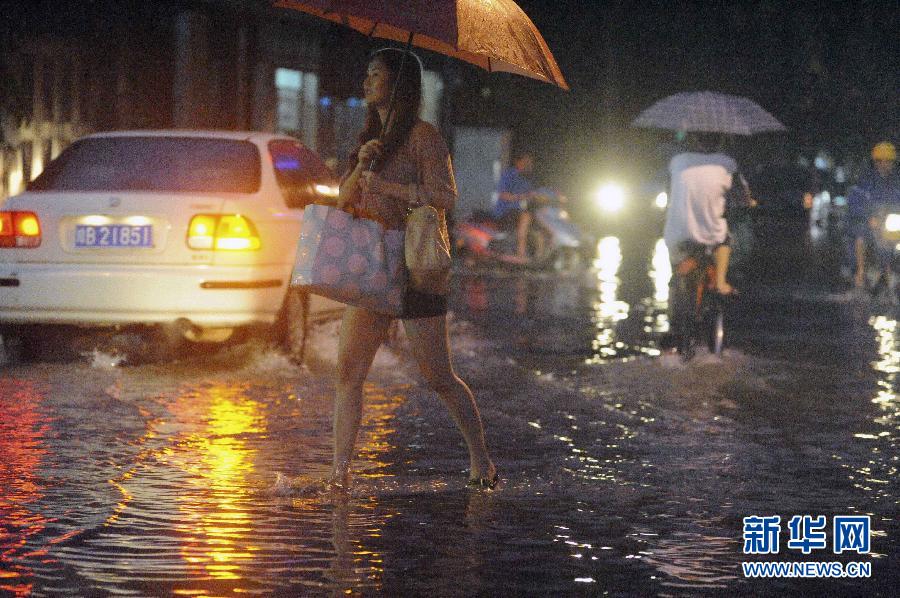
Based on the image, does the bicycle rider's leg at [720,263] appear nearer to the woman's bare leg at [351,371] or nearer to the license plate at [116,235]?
the license plate at [116,235]

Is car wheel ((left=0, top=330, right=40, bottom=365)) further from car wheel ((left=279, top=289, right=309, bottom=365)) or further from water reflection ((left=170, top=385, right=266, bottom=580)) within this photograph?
water reflection ((left=170, top=385, right=266, bottom=580))

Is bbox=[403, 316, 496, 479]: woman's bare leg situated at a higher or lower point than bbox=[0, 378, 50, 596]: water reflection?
higher

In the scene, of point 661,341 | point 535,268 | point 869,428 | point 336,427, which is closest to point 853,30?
point 535,268

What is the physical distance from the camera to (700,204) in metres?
11.2

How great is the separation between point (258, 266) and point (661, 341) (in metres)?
3.20

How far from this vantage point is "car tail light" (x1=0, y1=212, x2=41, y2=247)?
9836mm

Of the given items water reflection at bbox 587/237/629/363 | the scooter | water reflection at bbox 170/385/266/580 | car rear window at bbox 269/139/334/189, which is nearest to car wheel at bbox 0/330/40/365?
water reflection at bbox 170/385/266/580

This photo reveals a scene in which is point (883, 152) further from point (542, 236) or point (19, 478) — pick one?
point (19, 478)

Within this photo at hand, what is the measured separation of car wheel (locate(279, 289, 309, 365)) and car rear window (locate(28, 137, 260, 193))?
33.4 inches

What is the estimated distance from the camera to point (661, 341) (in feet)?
37.3

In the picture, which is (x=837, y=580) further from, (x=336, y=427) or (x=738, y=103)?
(x=738, y=103)

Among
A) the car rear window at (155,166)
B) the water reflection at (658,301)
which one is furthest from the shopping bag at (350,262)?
the water reflection at (658,301)

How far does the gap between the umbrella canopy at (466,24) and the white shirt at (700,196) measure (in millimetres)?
4586

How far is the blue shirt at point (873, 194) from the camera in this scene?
17.8 meters
